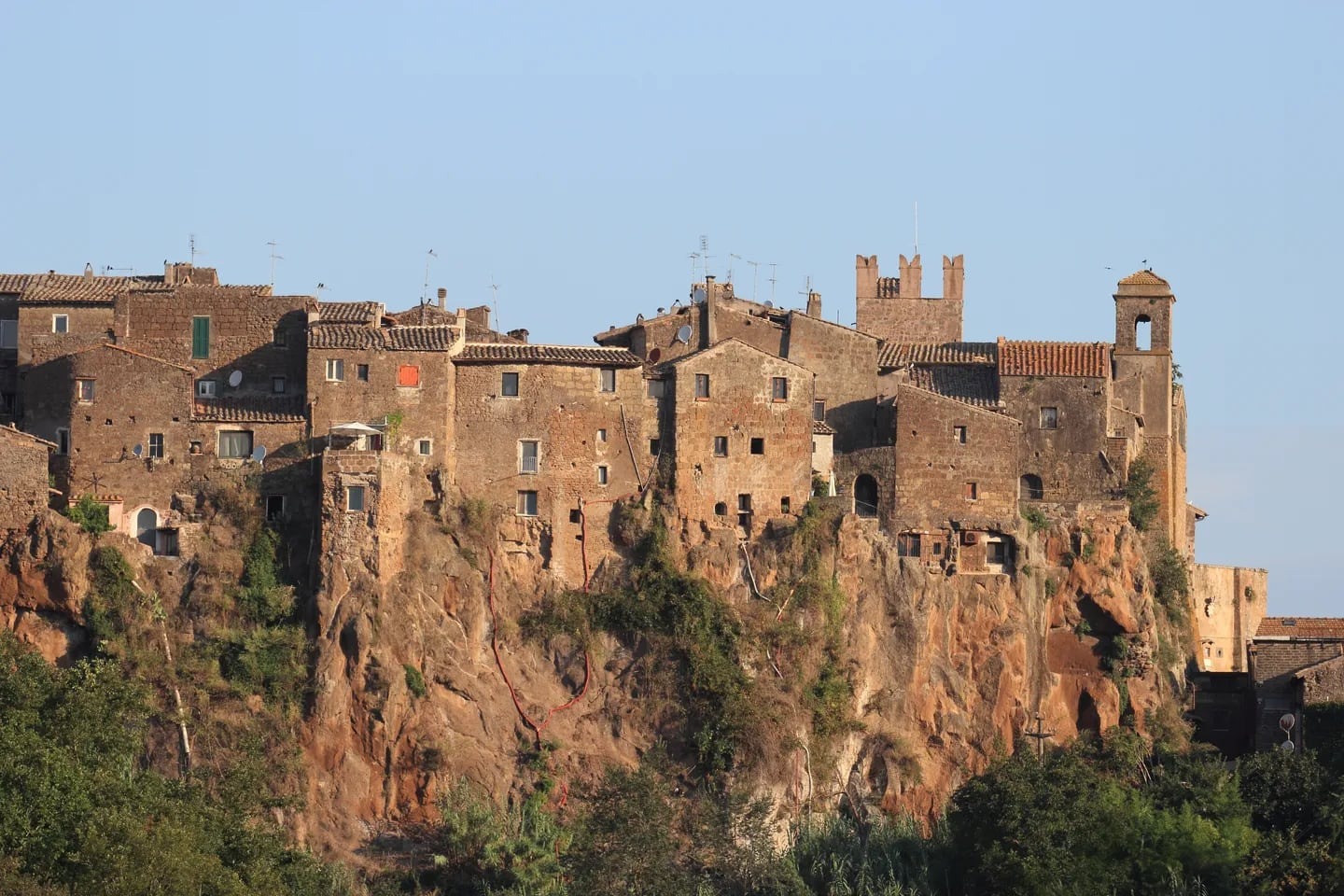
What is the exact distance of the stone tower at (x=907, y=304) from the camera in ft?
313

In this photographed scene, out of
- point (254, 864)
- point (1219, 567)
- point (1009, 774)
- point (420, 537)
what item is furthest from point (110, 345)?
point (1219, 567)

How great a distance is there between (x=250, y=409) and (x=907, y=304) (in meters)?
22.5

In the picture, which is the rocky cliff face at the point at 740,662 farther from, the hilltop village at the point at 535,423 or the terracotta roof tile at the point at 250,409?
the terracotta roof tile at the point at 250,409

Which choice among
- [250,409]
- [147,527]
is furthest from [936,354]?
[147,527]

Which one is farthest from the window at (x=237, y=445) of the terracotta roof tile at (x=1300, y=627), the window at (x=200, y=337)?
the terracotta roof tile at (x=1300, y=627)

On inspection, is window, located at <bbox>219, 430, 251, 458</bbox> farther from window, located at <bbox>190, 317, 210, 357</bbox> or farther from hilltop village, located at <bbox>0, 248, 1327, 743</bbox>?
window, located at <bbox>190, 317, 210, 357</bbox>

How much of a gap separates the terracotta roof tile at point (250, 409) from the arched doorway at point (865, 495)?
555 inches

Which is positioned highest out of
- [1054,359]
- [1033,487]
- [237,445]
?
[1054,359]

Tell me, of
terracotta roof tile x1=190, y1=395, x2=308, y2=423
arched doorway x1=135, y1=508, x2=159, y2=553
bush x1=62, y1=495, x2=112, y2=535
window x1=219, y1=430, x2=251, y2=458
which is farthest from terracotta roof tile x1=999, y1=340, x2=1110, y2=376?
bush x1=62, y1=495, x2=112, y2=535

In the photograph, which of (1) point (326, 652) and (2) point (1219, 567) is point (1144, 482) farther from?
(1) point (326, 652)

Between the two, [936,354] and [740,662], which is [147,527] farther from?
[936,354]

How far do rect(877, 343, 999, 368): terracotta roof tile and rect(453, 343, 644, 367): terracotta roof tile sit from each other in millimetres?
7969

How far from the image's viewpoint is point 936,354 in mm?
88625

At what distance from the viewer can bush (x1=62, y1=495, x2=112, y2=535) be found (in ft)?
260
